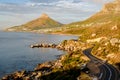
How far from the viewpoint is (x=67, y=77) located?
89750 millimetres

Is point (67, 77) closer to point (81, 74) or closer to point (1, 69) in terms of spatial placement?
point (81, 74)

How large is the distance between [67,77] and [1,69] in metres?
47.6

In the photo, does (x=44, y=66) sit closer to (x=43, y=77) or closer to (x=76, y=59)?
(x=76, y=59)

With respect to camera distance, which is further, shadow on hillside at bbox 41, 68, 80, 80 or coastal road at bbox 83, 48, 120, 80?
shadow on hillside at bbox 41, 68, 80, 80

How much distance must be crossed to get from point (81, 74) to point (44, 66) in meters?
37.6

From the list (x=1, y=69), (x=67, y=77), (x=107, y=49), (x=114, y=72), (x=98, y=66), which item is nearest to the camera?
(x=67, y=77)

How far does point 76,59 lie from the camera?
131m

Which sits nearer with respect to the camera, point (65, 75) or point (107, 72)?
point (65, 75)

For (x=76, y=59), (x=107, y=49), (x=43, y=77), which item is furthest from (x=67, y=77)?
(x=107, y=49)

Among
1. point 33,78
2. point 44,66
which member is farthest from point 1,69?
point 33,78

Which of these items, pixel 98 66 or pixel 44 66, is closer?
pixel 98 66

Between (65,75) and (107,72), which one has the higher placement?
(65,75)

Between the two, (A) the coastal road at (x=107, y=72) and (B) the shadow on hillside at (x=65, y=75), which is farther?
(B) the shadow on hillside at (x=65, y=75)

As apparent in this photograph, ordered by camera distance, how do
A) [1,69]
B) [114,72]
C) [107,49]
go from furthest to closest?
[107,49] < [1,69] < [114,72]
